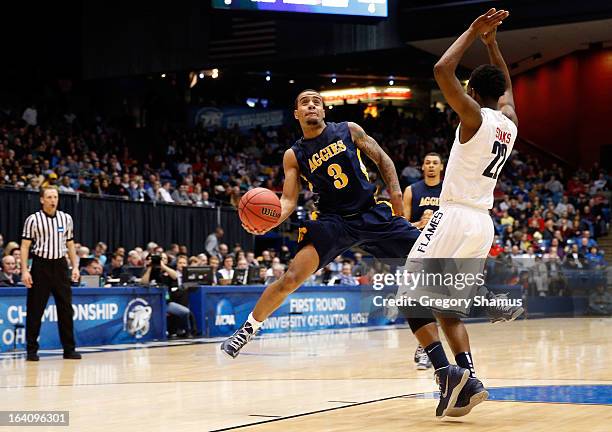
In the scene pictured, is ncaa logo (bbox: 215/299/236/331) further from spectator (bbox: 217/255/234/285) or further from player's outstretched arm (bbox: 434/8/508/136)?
player's outstretched arm (bbox: 434/8/508/136)

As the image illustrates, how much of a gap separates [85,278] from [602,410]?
9.37 m

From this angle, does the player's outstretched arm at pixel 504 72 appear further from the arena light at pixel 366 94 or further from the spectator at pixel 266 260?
the arena light at pixel 366 94

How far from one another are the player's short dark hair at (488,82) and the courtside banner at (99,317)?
7789mm

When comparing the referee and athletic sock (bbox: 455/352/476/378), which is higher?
the referee

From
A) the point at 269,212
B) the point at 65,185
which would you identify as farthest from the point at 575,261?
the point at 269,212

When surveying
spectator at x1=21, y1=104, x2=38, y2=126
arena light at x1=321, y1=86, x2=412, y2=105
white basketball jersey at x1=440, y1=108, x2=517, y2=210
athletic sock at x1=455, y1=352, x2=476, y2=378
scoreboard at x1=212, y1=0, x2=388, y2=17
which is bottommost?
athletic sock at x1=455, y1=352, x2=476, y2=378

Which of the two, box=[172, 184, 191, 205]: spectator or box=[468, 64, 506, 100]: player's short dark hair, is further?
box=[172, 184, 191, 205]: spectator

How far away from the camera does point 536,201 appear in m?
28.0

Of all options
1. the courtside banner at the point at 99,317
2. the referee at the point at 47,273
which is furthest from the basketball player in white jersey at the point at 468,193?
the courtside banner at the point at 99,317

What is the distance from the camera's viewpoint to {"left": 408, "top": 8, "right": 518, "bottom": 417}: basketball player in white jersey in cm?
574

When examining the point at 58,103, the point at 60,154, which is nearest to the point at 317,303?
the point at 60,154

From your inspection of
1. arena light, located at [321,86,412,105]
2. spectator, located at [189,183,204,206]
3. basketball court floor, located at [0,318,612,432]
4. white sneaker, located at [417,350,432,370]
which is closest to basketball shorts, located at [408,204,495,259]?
basketball court floor, located at [0,318,612,432]

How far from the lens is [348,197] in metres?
7.42

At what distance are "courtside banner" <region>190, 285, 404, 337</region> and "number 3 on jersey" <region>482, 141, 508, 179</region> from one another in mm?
10010
